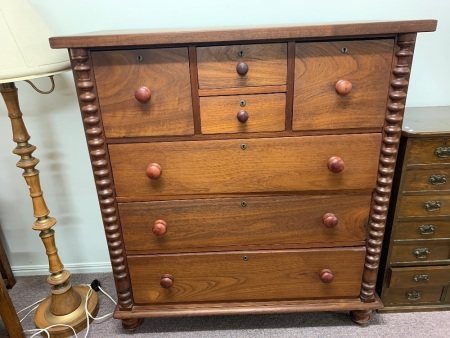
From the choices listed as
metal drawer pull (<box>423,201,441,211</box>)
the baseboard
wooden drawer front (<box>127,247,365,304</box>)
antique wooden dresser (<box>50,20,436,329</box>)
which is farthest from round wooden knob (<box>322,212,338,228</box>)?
the baseboard

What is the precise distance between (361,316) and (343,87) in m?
0.94

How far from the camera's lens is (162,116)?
1044 mm

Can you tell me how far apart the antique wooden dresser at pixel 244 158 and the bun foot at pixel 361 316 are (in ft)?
0.06

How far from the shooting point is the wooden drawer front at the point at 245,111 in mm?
1024

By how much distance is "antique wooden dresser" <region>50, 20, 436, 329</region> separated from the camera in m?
0.98

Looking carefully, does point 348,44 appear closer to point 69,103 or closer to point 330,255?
point 330,255

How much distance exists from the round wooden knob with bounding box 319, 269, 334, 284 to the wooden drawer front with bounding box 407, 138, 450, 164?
49 cm

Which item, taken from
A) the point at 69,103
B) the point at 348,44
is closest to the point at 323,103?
the point at 348,44

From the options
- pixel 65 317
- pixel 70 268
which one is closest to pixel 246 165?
pixel 65 317

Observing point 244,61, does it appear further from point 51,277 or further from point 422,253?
point 51,277

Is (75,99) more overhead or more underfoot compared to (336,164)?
more overhead

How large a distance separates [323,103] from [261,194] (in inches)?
14.1

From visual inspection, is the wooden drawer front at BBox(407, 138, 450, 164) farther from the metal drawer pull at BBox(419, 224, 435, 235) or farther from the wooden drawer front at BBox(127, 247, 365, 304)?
the wooden drawer front at BBox(127, 247, 365, 304)

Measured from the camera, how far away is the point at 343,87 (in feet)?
3.25
